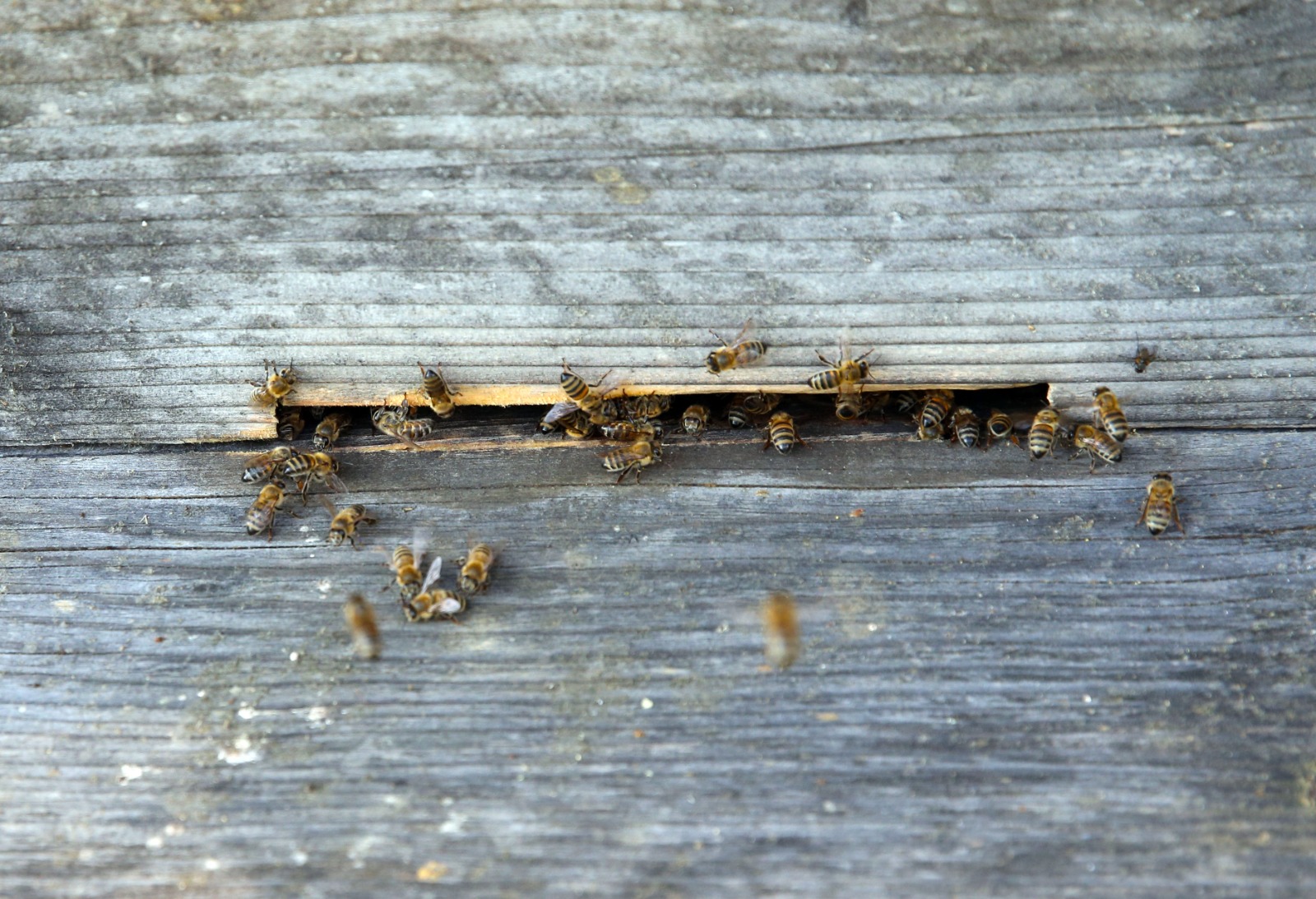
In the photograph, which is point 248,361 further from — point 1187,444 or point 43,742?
point 1187,444

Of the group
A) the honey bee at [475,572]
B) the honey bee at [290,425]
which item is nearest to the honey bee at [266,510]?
the honey bee at [290,425]

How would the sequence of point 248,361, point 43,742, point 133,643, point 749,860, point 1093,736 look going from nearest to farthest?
point 749,860
point 1093,736
point 43,742
point 133,643
point 248,361

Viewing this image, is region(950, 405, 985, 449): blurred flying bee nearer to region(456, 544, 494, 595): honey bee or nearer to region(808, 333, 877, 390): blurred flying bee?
region(808, 333, 877, 390): blurred flying bee

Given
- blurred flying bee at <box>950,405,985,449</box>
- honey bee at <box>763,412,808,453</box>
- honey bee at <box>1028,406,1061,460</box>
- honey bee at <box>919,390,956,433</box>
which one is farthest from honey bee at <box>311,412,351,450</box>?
honey bee at <box>1028,406,1061,460</box>

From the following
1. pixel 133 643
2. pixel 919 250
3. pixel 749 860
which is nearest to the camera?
pixel 749 860

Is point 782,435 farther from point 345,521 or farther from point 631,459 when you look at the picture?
point 345,521

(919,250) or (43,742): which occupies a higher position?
(919,250)

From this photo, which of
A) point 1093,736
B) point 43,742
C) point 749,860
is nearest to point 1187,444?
point 1093,736

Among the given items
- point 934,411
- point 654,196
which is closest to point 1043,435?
point 934,411
